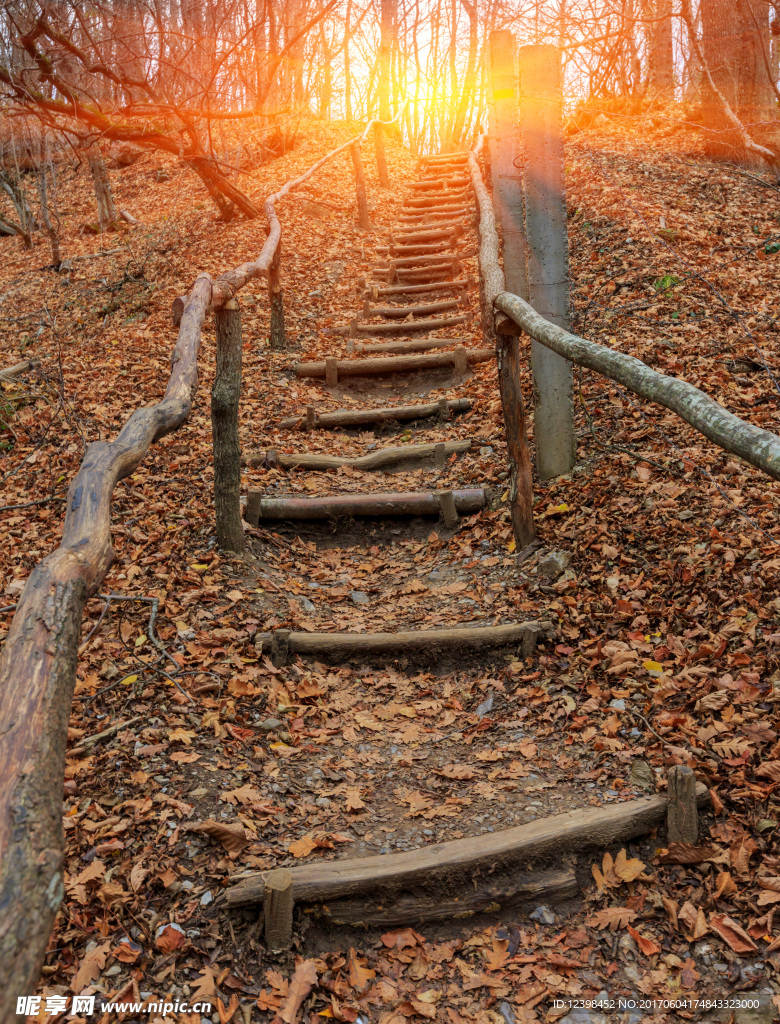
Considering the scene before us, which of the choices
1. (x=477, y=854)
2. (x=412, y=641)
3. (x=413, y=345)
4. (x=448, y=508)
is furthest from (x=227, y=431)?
(x=413, y=345)

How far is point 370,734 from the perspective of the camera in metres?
3.48

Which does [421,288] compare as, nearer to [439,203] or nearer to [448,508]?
[439,203]

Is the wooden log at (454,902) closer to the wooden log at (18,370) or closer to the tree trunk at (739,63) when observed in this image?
the wooden log at (18,370)

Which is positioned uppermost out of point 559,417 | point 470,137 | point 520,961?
point 470,137

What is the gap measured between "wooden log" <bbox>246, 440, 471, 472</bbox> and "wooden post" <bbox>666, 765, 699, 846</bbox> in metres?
3.86

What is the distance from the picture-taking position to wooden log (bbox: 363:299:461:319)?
9672 mm

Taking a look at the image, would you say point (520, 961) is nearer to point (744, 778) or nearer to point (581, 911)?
point (581, 911)

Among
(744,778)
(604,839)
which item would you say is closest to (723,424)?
(744,778)

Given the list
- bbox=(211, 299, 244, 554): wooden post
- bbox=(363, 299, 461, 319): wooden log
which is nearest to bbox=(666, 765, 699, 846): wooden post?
bbox=(211, 299, 244, 554): wooden post

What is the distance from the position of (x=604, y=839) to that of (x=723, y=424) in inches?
65.1

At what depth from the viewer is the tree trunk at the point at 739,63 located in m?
9.39

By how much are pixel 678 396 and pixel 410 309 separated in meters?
7.66

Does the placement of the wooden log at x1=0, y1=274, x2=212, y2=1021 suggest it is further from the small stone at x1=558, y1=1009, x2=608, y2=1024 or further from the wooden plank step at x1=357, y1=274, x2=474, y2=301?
the wooden plank step at x1=357, y1=274, x2=474, y2=301

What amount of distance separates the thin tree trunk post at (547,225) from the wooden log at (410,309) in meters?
4.76
